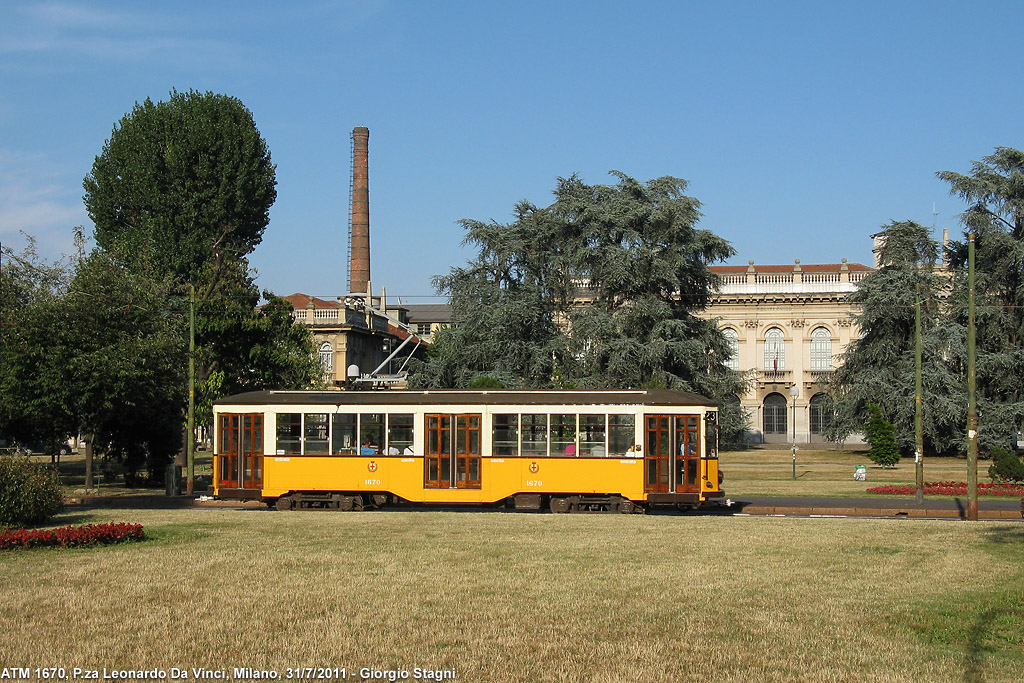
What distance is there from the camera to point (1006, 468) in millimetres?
37000

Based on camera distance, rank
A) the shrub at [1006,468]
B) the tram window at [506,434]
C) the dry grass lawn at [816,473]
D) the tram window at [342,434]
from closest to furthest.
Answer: the tram window at [506,434] < the tram window at [342,434] < the shrub at [1006,468] < the dry grass lawn at [816,473]

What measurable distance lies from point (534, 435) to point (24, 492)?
11.7 m

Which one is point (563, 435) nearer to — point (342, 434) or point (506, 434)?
point (506, 434)

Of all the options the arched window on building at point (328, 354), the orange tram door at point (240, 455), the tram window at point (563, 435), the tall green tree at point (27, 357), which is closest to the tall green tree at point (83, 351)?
the tall green tree at point (27, 357)

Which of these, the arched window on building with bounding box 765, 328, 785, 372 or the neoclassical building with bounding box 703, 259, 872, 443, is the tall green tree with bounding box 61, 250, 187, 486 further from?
the arched window on building with bounding box 765, 328, 785, 372

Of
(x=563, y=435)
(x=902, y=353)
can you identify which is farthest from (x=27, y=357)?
(x=902, y=353)

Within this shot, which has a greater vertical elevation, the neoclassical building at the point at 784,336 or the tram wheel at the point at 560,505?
the neoclassical building at the point at 784,336

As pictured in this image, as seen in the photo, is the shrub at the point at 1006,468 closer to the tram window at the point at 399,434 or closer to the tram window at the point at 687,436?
the tram window at the point at 687,436

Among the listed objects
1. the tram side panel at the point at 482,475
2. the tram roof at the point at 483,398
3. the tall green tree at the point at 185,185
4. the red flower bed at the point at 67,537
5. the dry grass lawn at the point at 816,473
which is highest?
the tall green tree at the point at 185,185

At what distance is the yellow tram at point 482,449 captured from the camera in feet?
88.1

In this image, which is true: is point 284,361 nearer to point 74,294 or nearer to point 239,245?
point 74,294

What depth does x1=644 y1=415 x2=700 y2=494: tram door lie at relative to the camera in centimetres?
2680

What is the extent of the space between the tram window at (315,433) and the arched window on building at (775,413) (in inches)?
2508

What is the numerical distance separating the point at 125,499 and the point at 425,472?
38.4 feet
